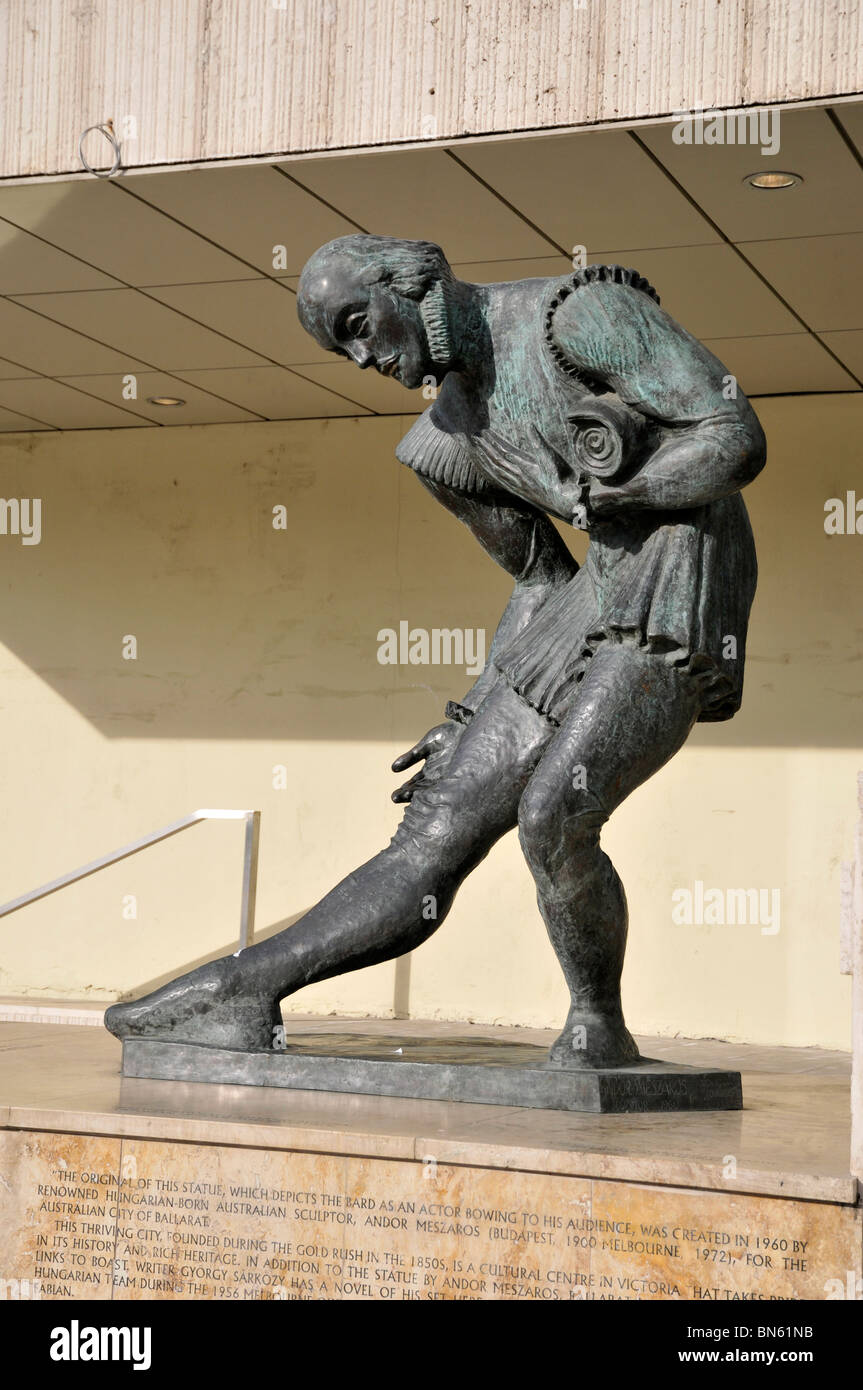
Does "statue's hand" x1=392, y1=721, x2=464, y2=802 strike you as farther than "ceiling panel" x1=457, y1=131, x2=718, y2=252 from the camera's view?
No

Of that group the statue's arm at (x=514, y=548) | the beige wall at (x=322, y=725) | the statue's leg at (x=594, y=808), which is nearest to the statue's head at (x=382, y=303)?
the statue's arm at (x=514, y=548)

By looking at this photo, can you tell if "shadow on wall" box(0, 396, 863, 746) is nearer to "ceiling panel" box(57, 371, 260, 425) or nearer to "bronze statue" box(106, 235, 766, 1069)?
"ceiling panel" box(57, 371, 260, 425)

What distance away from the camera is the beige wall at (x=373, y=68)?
4887mm

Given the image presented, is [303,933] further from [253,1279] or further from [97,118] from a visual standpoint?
[97,118]

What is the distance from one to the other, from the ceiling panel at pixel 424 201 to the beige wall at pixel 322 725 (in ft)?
7.06

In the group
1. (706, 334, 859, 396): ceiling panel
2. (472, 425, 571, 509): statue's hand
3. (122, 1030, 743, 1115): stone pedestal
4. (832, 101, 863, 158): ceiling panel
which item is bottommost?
(122, 1030, 743, 1115): stone pedestal

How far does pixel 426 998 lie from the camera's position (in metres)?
8.26

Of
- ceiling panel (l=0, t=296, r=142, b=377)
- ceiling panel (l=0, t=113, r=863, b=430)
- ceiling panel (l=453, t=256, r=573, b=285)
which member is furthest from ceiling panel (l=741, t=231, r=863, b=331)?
ceiling panel (l=0, t=296, r=142, b=377)

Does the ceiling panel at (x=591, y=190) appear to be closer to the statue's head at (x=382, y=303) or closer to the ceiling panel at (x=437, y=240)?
the ceiling panel at (x=437, y=240)

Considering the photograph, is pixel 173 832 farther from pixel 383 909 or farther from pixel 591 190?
pixel 383 909

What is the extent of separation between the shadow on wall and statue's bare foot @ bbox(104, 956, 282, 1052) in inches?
167

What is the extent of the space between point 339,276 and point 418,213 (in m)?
2.30

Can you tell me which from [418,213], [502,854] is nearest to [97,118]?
[418,213]

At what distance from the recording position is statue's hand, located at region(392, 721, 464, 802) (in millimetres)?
4156
